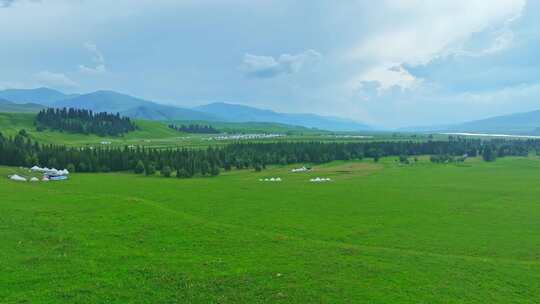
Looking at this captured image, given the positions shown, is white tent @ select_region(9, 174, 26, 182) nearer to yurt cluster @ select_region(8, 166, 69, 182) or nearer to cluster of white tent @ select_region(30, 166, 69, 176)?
yurt cluster @ select_region(8, 166, 69, 182)

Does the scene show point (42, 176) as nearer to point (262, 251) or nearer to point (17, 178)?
point (17, 178)

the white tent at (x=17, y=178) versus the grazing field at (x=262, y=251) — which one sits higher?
the white tent at (x=17, y=178)

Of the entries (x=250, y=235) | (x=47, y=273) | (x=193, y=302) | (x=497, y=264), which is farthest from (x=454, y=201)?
(x=47, y=273)

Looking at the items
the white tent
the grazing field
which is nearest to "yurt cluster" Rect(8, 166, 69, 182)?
the white tent

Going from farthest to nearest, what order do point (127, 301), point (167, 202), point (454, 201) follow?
point (454, 201) → point (167, 202) → point (127, 301)

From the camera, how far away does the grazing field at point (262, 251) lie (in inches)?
1000

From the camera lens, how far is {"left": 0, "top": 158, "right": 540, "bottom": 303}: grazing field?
83.4 ft

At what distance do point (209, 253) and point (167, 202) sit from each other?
30.4 meters

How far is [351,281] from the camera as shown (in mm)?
27312

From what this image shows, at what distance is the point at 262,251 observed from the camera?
109ft

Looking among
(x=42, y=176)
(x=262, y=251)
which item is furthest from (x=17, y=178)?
(x=262, y=251)

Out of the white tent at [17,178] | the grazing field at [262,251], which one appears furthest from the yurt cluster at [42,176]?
the grazing field at [262,251]

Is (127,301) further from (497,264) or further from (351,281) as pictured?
(497,264)

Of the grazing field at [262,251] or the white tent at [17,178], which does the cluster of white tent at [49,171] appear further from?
the grazing field at [262,251]
